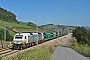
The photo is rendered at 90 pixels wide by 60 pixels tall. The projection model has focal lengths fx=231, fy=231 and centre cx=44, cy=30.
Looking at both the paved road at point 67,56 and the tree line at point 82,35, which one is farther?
the tree line at point 82,35

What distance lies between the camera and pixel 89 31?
90.8m

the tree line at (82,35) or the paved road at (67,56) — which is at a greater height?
the tree line at (82,35)

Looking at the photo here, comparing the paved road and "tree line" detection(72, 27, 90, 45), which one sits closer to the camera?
the paved road

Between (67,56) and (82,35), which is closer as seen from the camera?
(67,56)

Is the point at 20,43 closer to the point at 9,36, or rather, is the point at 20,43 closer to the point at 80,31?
the point at 9,36

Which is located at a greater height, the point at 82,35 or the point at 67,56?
the point at 82,35

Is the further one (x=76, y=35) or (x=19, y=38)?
(x=76, y=35)

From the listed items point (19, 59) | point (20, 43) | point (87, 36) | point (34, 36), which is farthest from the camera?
point (87, 36)

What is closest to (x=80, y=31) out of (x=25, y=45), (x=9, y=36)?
(x=9, y=36)

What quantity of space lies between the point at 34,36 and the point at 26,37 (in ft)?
31.4

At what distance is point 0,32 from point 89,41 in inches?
1557

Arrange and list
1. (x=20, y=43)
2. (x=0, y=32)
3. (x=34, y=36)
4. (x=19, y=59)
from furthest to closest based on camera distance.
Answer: (x=0, y=32), (x=34, y=36), (x=20, y=43), (x=19, y=59)

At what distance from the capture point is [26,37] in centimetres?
4341

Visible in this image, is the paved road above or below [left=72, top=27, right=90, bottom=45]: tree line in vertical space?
below
